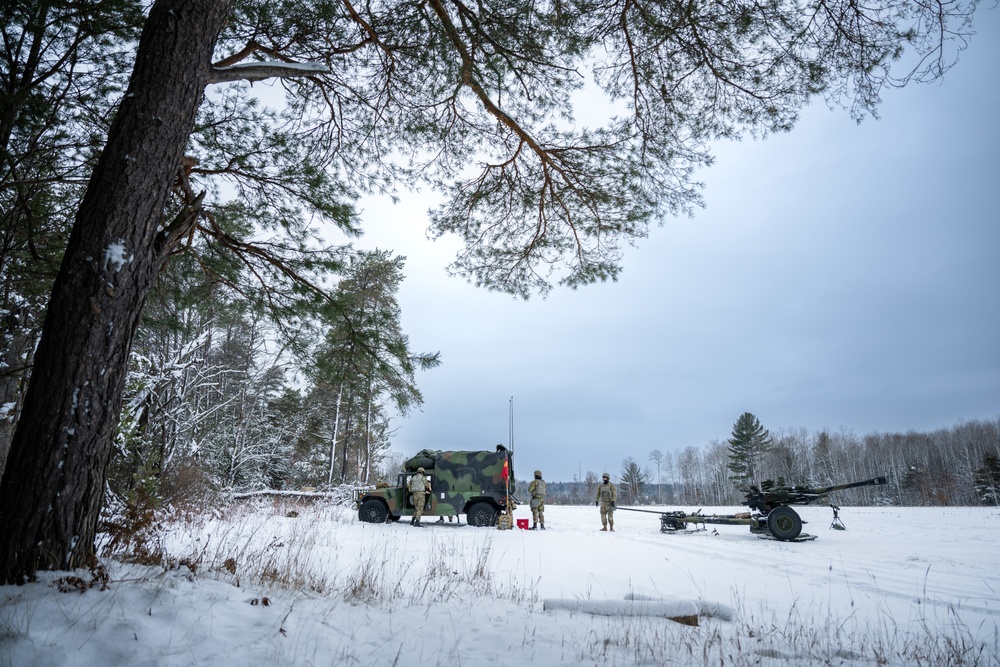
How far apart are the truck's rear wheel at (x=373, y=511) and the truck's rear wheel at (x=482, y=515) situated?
86.2 inches

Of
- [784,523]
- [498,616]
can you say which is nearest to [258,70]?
[498,616]

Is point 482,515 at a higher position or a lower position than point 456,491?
lower

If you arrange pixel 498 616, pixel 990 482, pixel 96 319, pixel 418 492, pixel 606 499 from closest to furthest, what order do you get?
pixel 96 319 < pixel 498 616 < pixel 418 492 < pixel 606 499 < pixel 990 482

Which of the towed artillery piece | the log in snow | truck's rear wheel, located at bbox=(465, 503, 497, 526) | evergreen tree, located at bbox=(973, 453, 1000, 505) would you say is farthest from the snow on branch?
evergreen tree, located at bbox=(973, 453, 1000, 505)

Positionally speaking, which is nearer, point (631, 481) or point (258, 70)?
point (258, 70)

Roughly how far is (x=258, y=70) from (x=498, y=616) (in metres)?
4.54

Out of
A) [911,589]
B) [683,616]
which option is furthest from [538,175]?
[911,589]

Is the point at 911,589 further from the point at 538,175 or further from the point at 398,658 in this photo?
the point at 538,175

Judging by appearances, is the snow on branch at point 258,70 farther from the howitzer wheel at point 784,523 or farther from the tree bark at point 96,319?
the howitzer wheel at point 784,523

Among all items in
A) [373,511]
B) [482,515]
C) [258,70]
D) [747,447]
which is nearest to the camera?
[258,70]

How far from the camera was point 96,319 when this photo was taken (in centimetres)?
278

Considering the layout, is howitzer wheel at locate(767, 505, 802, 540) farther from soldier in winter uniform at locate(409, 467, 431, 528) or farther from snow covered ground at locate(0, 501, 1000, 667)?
soldier in winter uniform at locate(409, 467, 431, 528)

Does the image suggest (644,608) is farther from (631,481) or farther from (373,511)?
(631,481)

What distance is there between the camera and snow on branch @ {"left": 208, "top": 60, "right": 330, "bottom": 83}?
3.57 metres
